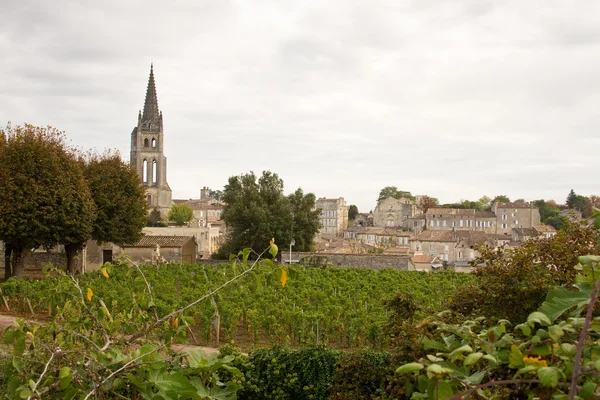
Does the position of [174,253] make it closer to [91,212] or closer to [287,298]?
Answer: [91,212]

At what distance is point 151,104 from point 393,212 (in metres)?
50.3

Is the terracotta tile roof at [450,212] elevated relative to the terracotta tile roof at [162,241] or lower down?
elevated

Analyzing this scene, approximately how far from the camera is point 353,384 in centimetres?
1005

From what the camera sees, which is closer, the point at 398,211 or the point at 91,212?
the point at 91,212

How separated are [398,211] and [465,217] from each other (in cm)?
2029

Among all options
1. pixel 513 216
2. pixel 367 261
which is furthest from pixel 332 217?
pixel 367 261

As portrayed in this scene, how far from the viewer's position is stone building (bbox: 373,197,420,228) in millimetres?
115312

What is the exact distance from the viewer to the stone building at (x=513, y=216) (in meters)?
98.3

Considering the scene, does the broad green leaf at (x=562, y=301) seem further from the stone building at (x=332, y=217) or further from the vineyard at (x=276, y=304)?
the stone building at (x=332, y=217)

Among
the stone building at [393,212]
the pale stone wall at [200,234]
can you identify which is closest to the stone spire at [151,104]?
the pale stone wall at [200,234]

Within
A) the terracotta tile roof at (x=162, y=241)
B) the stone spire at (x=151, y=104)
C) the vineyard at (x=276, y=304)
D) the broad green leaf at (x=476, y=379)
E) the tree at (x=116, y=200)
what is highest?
the stone spire at (x=151, y=104)

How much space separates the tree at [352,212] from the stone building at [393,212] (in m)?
21.6

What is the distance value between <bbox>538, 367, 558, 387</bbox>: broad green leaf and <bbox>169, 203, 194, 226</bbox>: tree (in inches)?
3482

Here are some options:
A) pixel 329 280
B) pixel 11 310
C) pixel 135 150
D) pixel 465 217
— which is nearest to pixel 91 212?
pixel 11 310
